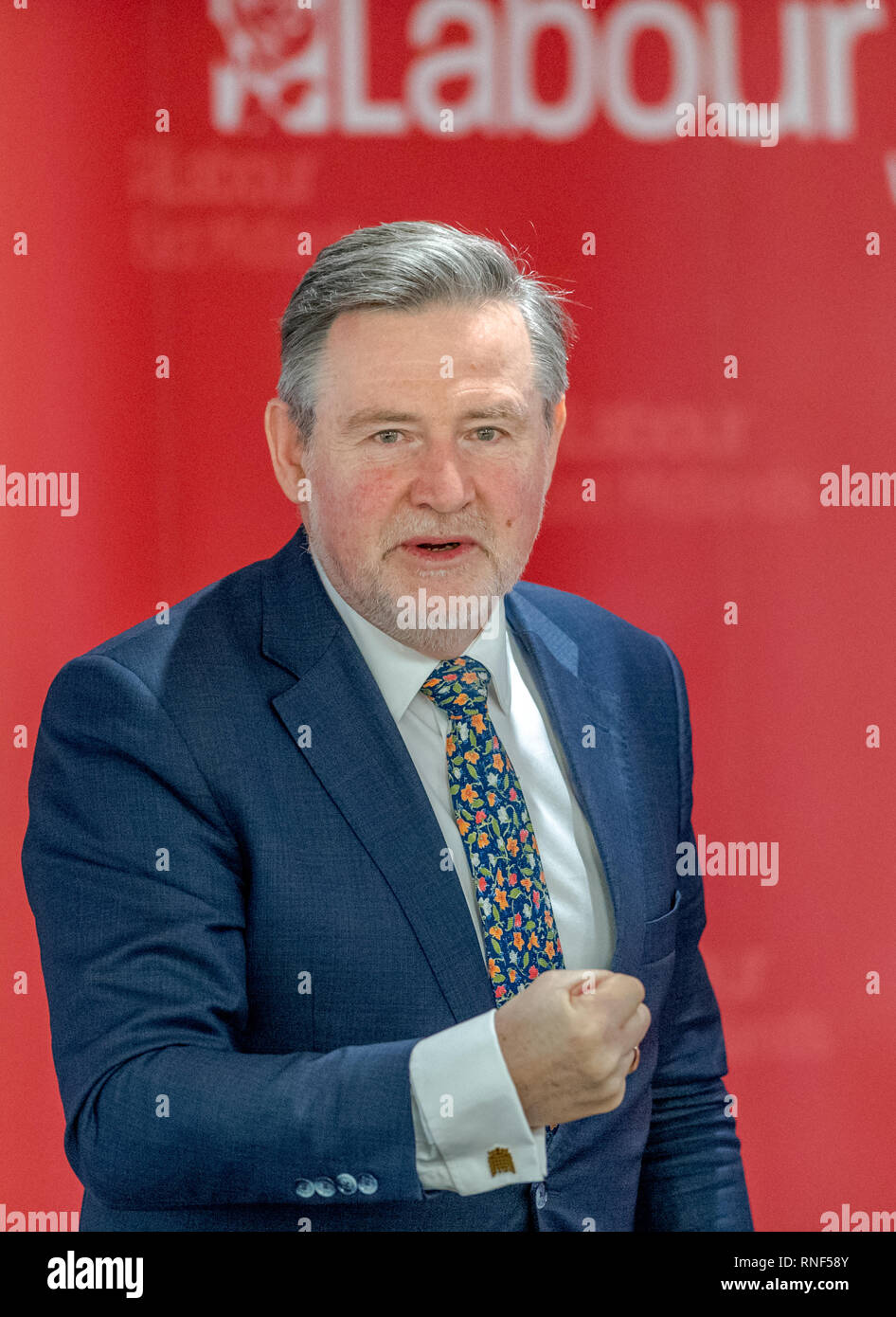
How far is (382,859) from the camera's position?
5.41 ft

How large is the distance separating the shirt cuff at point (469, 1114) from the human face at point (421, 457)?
21.7 inches

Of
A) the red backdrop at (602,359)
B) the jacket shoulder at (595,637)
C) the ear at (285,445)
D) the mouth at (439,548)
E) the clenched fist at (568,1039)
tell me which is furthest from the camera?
the red backdrop at (602,359)

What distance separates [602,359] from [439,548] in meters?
0.84

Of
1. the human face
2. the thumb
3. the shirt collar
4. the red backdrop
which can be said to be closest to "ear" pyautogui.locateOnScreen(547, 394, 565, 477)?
the human face

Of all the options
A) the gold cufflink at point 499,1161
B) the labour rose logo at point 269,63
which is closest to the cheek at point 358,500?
the gold cufflink at point 499,1161

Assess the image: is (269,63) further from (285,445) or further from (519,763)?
(519,763)

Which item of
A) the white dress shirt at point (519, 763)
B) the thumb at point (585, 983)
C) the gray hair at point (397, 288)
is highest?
the gray hair at point (397, 288)

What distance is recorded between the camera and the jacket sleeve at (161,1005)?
147 centimetres

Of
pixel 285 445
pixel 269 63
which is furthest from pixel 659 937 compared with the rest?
pixel 269 63

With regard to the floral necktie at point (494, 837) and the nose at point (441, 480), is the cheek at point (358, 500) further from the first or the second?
the floral necktie at point (494, 837)

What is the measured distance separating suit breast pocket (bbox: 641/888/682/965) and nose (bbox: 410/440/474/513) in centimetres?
64
